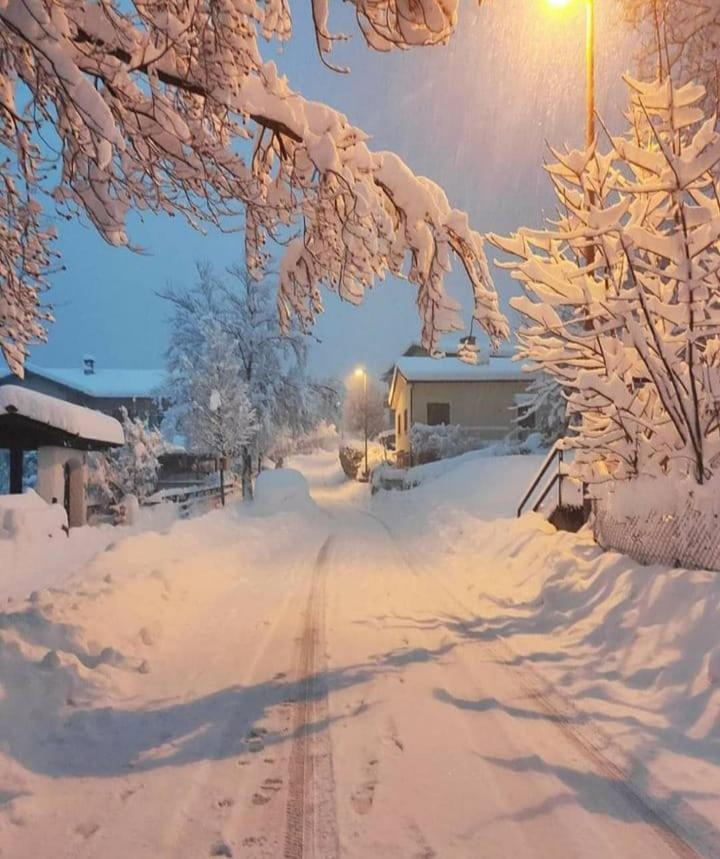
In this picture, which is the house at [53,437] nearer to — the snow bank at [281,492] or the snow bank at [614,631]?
the snow bank at [281,492]

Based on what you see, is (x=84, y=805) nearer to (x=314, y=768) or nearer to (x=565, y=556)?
(x=314, y=768)

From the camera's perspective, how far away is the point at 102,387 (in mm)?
60906

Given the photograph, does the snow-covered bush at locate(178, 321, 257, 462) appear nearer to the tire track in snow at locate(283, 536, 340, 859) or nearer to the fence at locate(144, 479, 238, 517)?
the fence at locate(144, 479, 238, 517)

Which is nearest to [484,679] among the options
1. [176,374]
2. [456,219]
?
[456,219]

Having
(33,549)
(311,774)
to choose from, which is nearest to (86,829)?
(311,774)

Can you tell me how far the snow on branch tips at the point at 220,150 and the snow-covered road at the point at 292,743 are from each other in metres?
3.17

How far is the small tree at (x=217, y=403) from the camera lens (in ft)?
91.5

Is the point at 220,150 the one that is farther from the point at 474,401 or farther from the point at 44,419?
the point at 474,401

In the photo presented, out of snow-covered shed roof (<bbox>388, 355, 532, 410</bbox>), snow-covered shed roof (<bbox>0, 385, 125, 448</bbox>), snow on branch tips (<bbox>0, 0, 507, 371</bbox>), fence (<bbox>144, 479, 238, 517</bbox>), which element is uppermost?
snow-covered shed roof (<bbox>388, 355, 532, 410</bbox>)

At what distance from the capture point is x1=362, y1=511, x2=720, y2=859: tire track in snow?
315 centimetres

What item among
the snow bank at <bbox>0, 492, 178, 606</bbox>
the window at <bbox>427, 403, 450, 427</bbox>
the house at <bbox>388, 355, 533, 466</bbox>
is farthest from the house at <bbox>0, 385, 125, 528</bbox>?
the window at <bbox>427, 403, 450, 427</bbox>

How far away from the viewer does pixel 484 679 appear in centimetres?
556

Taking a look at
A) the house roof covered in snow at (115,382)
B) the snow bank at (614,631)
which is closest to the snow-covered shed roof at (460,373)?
the house roof covered in snow at (115,382)

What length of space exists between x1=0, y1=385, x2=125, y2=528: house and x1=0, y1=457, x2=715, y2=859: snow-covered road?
23.1ft
